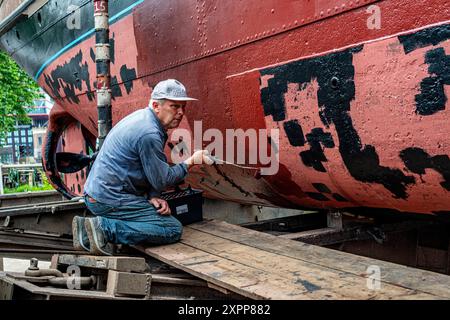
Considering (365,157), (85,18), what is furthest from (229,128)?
(85,18)

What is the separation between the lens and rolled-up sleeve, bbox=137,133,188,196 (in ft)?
10.00

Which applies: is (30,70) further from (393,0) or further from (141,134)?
(393,0)

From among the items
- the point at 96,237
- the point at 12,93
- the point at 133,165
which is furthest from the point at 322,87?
the point at 12,93

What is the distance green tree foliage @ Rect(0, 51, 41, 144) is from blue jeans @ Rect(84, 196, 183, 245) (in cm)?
1411

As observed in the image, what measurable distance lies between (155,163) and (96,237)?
560mm

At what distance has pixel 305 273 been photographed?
244 cm

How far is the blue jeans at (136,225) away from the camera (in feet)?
10.3

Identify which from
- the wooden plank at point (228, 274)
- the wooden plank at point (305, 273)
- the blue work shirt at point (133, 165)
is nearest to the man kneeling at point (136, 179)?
the blue work shirt at point (133, 165)

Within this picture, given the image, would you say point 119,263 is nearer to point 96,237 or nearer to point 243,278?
point 96,237

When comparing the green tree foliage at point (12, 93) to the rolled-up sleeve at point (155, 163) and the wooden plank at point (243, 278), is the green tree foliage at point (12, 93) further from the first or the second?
the wooden plank at point (243, 278)

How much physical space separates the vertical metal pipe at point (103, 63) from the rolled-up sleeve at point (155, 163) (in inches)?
49.8

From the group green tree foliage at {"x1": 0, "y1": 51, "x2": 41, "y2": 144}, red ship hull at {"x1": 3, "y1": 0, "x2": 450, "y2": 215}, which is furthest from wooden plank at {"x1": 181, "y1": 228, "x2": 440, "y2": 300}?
green tree foliage at {"x1": 0, "y1": 51, "x2": 41, "y2": 144}

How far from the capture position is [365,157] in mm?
2672

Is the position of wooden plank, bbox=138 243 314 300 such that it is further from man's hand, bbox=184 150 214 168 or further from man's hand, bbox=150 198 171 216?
man's hand, bbox=184 150 214 168
